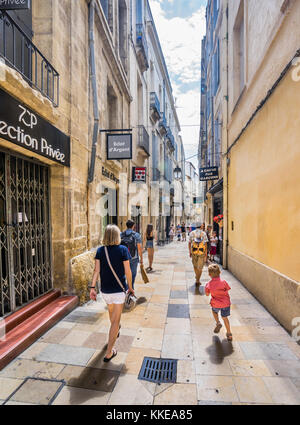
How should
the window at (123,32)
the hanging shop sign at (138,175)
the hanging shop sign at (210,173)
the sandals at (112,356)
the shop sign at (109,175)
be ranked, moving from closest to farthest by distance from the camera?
the sandals at (112,356)
the shop sign at (109,175)
the window at (123,32)
the hanging shop sign at (210,173)
the hanging shop sign at (138,175)

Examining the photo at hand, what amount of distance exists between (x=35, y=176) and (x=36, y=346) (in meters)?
2.95

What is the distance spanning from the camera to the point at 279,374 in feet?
9.77

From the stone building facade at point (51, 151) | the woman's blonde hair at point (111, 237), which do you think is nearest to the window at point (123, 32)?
the stone building facade at point (51, 151)

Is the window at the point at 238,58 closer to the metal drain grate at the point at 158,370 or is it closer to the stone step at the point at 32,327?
the stone step at the point at 32,327

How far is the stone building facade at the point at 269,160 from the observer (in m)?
4.02

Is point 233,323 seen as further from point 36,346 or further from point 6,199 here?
point 6,199

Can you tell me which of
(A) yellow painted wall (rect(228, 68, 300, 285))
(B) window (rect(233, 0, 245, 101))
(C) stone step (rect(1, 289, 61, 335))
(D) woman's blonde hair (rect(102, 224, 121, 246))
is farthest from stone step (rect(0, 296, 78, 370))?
(B) window (rect(233, 0, 245, 101))

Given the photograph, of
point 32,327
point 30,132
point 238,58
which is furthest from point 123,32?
point 32,327

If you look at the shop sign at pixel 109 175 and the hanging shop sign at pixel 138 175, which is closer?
the shop sign at pixel 109 175

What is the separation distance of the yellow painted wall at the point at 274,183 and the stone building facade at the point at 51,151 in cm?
399

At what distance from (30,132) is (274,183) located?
14.4 ft

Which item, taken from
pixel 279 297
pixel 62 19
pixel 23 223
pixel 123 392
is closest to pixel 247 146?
pixel 279 297

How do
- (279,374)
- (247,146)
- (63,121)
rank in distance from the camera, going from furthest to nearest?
(247,146), (63,121), (279,374)

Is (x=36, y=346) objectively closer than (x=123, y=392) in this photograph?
No
